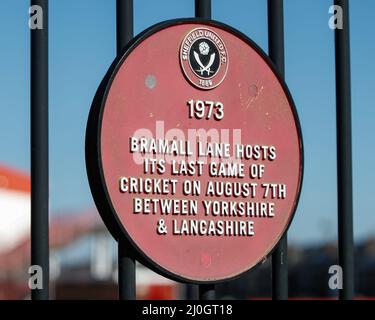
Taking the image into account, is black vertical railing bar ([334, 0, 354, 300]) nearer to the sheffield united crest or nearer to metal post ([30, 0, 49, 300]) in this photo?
the sheffield united crest

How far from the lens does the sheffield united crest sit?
23.7ft

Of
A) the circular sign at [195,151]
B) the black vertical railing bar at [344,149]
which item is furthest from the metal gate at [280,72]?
the circular sign at [195,151]

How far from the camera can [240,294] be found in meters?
50.5

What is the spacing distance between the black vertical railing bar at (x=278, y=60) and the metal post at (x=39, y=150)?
2.13 meters

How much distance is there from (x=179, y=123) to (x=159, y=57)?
1.72 ft

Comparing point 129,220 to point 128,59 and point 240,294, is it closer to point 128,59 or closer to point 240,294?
point 128,59

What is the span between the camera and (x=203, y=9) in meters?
7.62

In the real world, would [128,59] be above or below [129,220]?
above

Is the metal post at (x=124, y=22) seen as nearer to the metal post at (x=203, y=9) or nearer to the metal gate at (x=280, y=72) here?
the metal gate at (x=280, y=72)

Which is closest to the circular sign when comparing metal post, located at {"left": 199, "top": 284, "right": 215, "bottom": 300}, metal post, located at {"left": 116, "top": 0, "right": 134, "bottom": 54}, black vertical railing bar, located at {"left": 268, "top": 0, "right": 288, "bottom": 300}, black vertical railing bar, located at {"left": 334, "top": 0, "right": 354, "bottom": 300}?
metal post, located at {"left": 199, "top": 284, "right": 215, "bottom": 300}

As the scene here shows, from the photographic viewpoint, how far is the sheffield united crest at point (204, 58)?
23.7 feet

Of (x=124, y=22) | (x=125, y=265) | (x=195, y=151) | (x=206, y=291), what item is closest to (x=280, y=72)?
(x=195, y=151)

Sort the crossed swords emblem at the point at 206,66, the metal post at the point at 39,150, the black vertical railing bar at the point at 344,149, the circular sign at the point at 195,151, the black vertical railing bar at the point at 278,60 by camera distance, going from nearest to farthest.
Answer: the metal post at the point at 39,150 → the circular sign at the point at 195,151 → the crossed swords emblem at the point at 206,66 → the black vertical railing bar at the point at 278,60 → the black vertical railing bar at the point at 344,149
